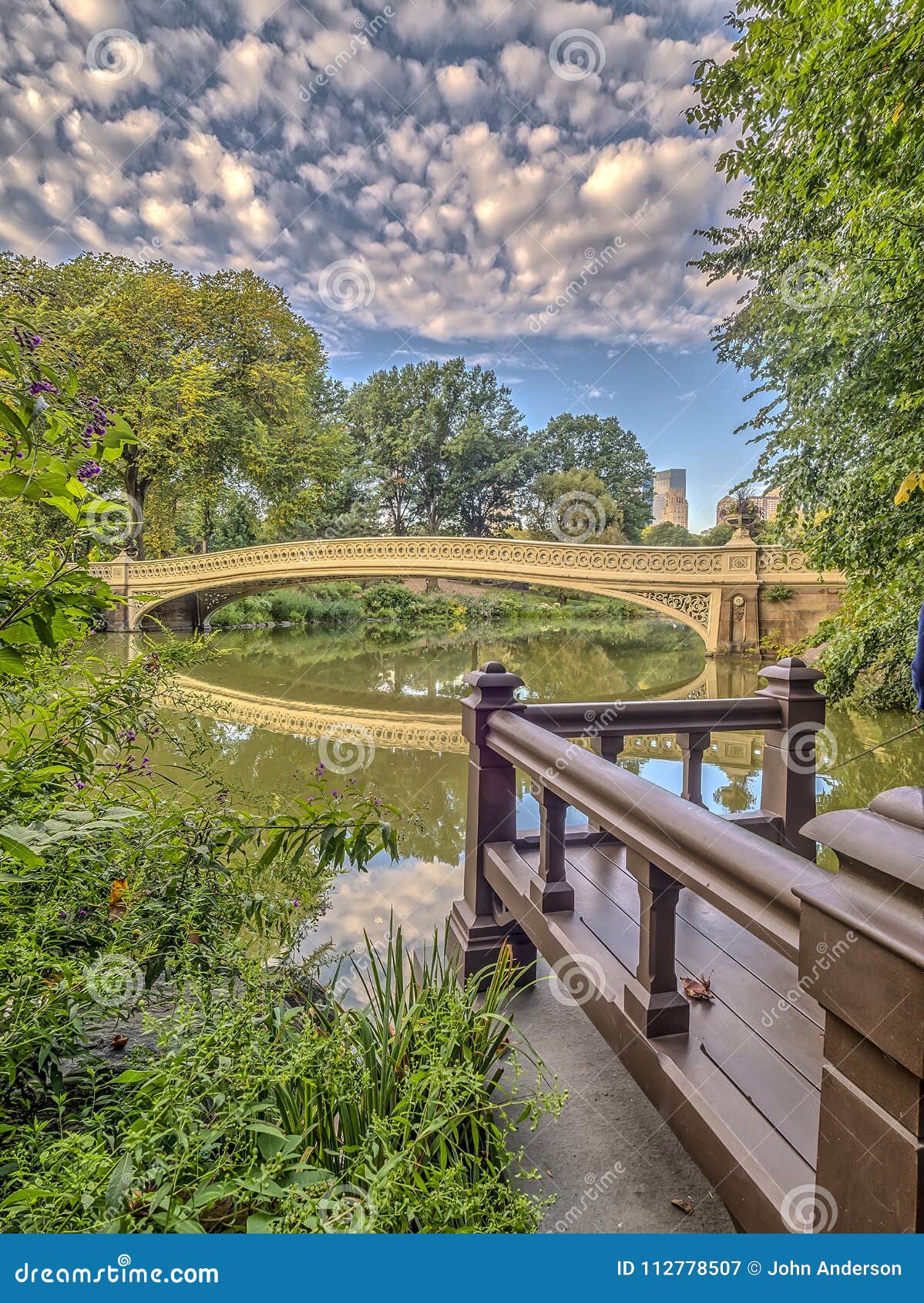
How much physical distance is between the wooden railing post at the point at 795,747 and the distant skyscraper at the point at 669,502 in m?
19.5

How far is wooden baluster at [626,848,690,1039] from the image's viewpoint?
1.09m

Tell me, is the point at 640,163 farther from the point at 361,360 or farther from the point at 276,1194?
the point at 361,360

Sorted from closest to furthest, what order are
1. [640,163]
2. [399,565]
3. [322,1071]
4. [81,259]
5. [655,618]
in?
[322,1071], [640,163], [399,565], [81,259], [655,618]

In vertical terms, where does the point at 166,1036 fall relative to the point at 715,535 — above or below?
below

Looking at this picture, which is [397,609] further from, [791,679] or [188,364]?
[791,679]

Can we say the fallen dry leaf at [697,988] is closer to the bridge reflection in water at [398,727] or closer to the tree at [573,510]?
the bridge reflection in water at [398,727]

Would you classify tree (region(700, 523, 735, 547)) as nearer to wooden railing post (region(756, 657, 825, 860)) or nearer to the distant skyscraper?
the distant skyscraper

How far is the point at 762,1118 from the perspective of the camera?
36.9 inches

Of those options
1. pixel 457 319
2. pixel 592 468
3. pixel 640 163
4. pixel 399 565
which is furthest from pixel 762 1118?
pixel 592 468

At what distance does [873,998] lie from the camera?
55 cm

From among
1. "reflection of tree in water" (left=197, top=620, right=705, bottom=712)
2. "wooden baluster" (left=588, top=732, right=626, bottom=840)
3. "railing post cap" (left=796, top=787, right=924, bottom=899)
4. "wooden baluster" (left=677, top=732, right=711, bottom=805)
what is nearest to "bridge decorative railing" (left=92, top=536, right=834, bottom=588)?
"reflection of tree in water" (left=197, top=620, right=705, bottom=712)

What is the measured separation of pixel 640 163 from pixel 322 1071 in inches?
394

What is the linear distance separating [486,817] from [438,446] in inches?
824

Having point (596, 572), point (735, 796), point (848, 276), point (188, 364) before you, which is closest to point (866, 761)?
point (735, 796)
